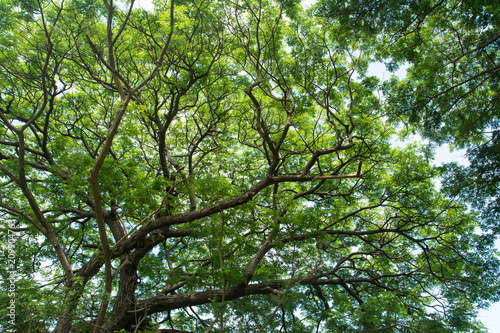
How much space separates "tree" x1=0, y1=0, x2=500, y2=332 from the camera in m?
5.46

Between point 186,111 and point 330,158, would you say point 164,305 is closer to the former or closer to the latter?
point 186,111

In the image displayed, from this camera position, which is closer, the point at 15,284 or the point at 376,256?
the point at 15,284

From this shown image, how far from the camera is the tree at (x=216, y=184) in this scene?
5461 millimetres

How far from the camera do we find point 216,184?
19.4 ft

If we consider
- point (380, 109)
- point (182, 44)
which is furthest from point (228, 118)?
point (380, 109)

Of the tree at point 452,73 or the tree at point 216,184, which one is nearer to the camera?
the tree at point 452,73

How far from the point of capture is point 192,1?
18.9ft

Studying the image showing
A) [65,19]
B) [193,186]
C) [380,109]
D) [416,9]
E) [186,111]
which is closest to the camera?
→ [416,9]

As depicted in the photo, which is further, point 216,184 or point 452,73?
point 216,184

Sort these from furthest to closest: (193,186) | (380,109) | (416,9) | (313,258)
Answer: (313,258) < (380,109) < (193,186) < (416,9)

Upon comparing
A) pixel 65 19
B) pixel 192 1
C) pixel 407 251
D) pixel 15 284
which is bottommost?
pixel 15 284

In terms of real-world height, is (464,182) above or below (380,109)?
below

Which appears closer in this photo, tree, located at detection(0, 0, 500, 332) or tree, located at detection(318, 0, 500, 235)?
tree, located at detection(318, 0, 500, 235)

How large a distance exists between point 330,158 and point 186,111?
4.02 metres
